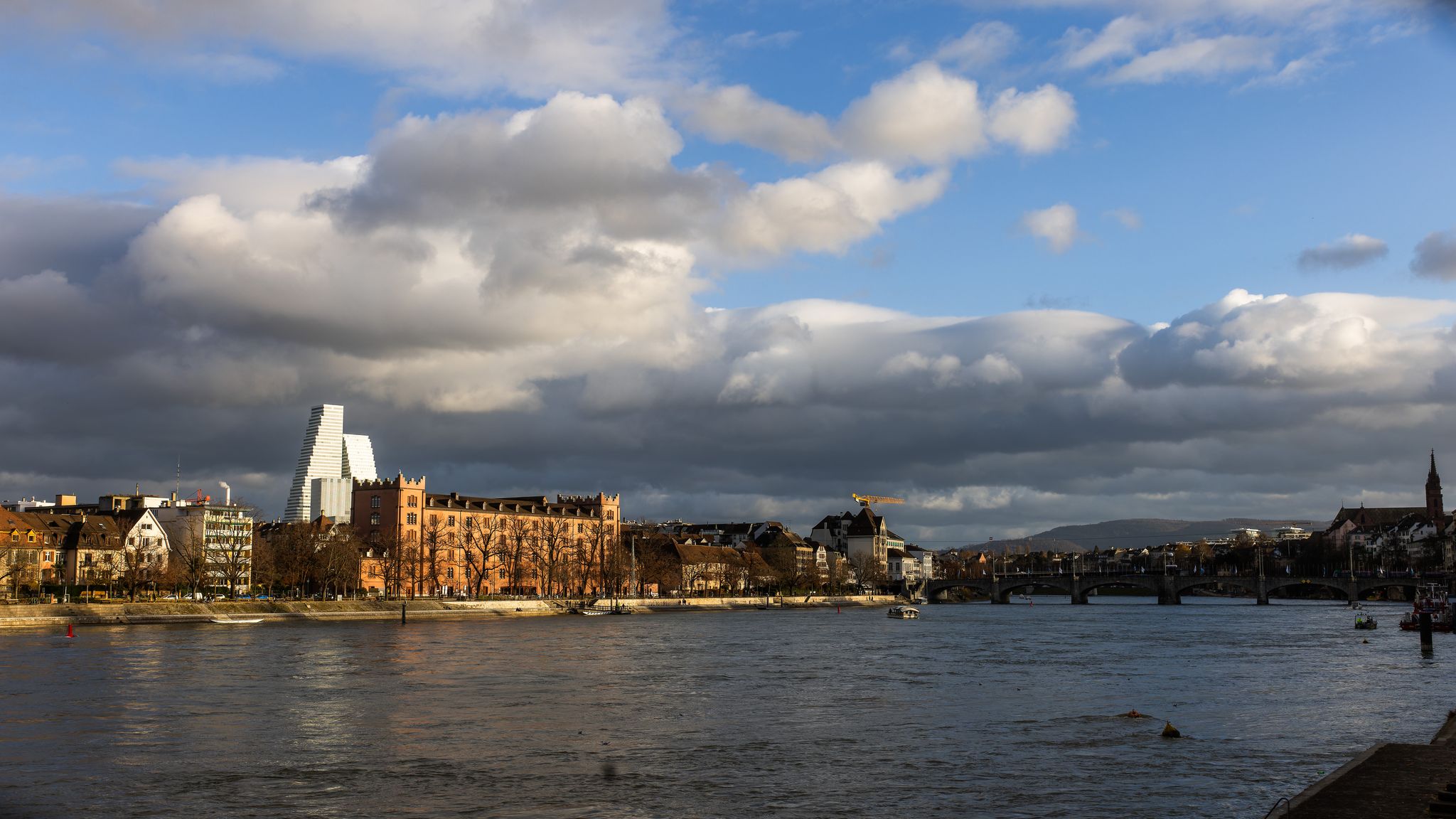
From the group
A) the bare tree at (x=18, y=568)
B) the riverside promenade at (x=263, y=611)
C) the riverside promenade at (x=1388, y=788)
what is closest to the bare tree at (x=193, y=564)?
the riverside promenade at (x=263, y=611)

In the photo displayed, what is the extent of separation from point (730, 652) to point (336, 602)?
77.0 metres

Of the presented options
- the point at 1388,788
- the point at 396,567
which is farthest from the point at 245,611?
the point at 1388,788

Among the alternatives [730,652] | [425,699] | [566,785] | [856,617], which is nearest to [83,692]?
[425,699]

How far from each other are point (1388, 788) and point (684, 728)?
85.1 ft

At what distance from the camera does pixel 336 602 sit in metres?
156

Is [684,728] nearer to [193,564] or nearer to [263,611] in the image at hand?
[263,611]

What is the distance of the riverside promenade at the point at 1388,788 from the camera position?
976 inches

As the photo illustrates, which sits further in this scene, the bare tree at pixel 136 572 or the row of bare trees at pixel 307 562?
the row of bare trees at pixel 307 562

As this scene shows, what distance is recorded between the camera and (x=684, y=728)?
48188 millimetres

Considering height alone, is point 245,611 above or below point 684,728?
below

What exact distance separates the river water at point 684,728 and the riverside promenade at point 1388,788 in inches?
112

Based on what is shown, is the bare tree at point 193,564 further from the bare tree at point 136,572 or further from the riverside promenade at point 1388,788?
the riverside promenade at point 1388,788

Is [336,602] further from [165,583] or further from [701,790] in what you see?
[701,790]

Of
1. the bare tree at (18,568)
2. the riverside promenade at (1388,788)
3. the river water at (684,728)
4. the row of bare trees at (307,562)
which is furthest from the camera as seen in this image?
the row of bare trees at (307,562)
